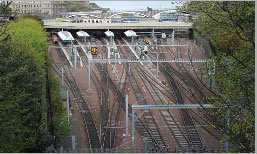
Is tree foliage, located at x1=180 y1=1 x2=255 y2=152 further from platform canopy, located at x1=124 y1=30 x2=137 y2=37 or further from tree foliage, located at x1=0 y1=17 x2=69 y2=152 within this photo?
platform canopy, located at x1=124 y1=30 x2=137 y2=37

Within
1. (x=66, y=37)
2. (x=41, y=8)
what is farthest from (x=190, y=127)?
(x=41, y=8)

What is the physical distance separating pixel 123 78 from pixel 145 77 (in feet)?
3.79

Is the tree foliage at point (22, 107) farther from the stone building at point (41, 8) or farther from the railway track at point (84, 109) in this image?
the stone building at point (41, 8)

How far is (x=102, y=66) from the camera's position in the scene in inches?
866

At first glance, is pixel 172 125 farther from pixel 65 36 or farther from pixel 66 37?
pixel 65 36

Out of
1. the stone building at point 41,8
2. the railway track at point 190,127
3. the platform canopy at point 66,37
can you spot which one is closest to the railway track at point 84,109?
the railway track at point 190,127

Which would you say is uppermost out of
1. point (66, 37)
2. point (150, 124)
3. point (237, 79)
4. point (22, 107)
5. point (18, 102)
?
point (237, 79)

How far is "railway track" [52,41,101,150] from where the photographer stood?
1217 centimetres

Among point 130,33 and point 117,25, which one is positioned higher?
point 117,25

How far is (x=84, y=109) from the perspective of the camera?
1508 centimetres

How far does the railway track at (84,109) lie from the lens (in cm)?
1217

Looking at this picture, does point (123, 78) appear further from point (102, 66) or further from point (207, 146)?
point (207, 146)

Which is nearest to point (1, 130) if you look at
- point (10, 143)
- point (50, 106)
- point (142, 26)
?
point (10, 143)

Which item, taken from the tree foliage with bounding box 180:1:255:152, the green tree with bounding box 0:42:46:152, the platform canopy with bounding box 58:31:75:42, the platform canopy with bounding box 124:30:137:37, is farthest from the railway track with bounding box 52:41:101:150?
the platform canopy with bounding box 124:30:137:37
